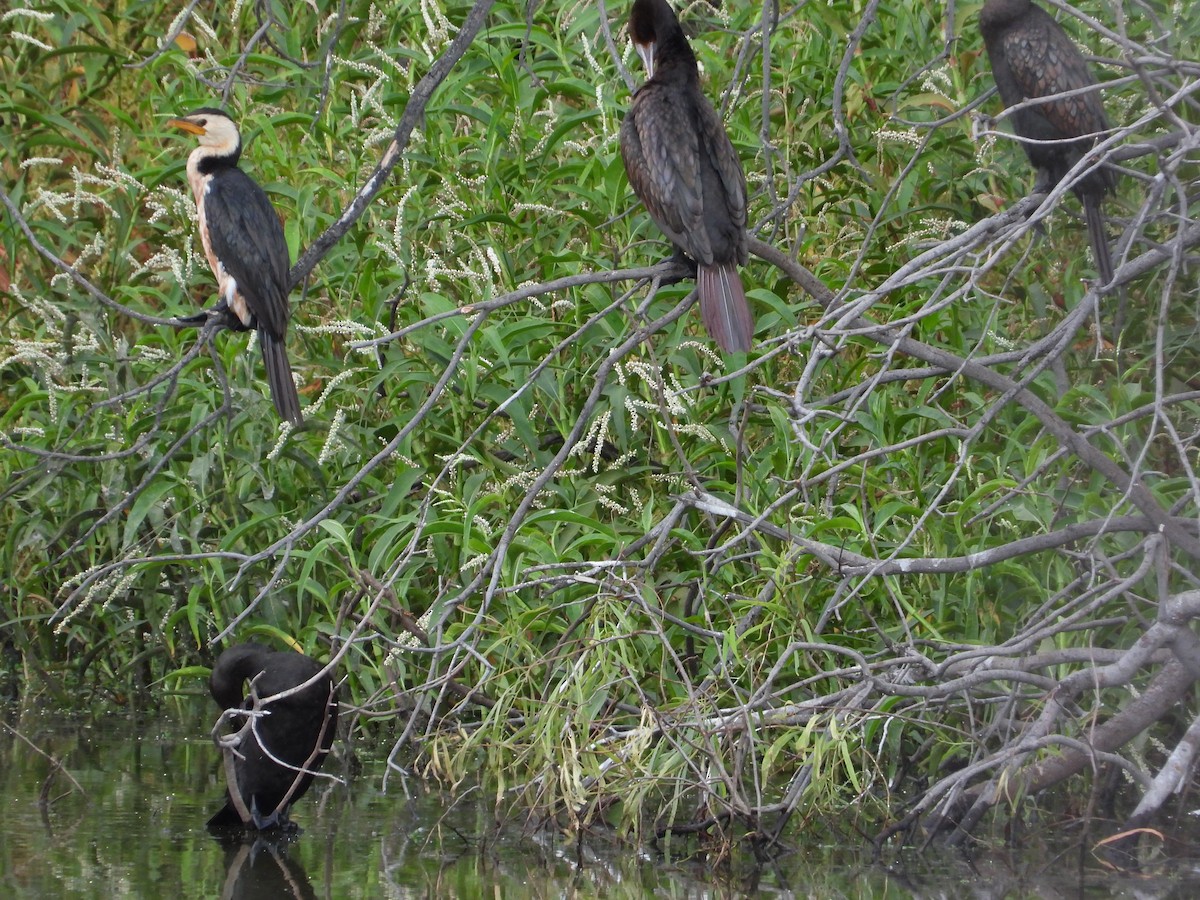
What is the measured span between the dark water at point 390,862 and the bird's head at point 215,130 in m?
2.18

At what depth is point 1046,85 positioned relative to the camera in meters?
4.57

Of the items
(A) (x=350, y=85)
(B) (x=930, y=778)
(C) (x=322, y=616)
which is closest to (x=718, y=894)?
(B) (x=930, y=778)

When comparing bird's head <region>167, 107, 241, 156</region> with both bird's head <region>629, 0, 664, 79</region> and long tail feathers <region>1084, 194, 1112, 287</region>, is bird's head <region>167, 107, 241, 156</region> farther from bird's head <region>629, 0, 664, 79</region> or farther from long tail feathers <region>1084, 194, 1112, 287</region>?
long tail feathers <region>1084, 194, 1112, 287</region>

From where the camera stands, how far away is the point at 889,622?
4.57 meters

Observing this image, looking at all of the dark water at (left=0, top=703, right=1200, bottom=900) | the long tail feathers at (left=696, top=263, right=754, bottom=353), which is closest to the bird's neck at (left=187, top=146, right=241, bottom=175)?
the long tail feathers at (left=696, top=263, right=754, bottom=353)

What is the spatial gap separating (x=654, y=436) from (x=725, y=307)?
0.95m

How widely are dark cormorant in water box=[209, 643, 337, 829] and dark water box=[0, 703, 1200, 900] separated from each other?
4.2 inches

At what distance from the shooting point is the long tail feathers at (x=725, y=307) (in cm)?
420

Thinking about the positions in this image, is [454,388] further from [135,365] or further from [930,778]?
[930,778]

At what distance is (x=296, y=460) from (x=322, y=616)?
1.78 ft

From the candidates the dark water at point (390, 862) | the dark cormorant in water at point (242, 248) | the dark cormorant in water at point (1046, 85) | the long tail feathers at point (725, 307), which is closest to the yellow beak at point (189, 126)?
the dark cormorant in water at point (242, 248)

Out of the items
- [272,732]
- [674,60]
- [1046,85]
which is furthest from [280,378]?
[1046,85]

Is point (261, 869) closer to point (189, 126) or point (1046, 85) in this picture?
point (189, 126)

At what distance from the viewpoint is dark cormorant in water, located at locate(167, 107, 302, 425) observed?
15.9ft
